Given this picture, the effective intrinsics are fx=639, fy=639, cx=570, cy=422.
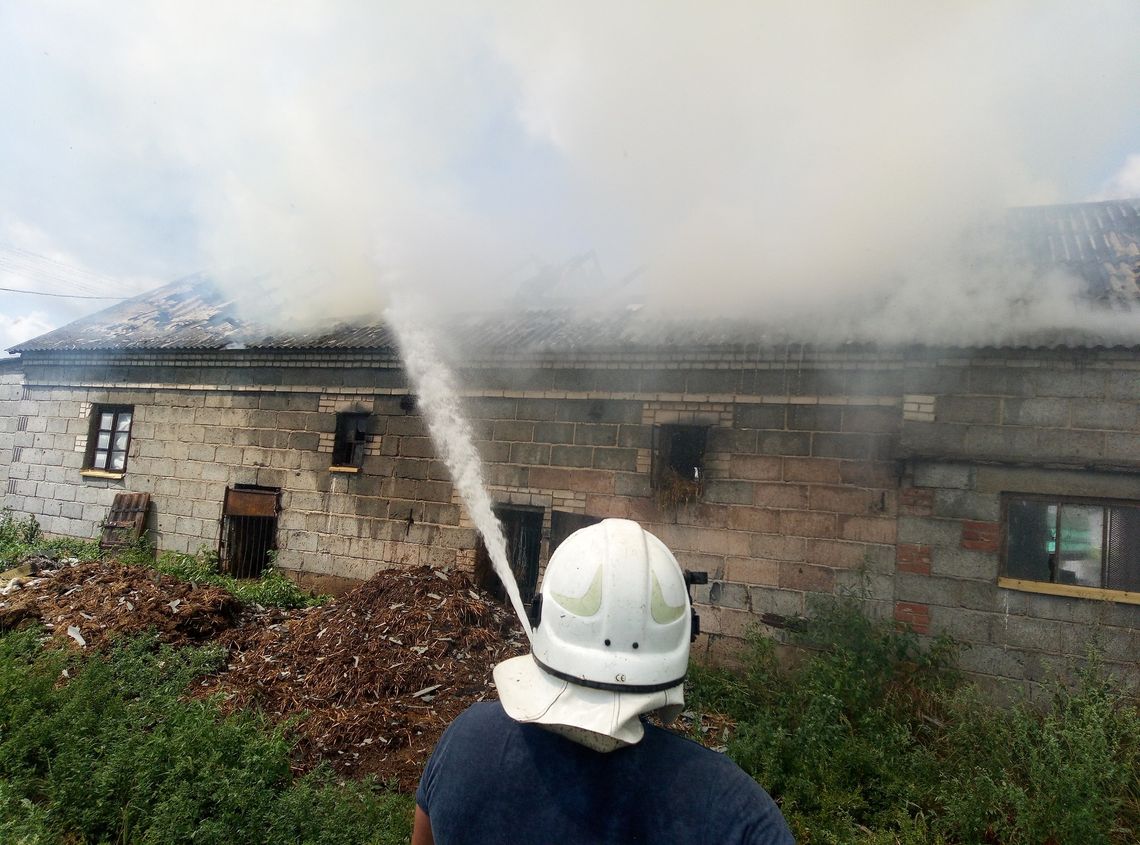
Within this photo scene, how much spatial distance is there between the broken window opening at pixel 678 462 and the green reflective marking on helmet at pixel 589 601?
5791mm

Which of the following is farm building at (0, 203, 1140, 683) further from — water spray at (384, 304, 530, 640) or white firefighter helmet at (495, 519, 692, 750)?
white firefighter helmet at (495, 519, 692, 750)

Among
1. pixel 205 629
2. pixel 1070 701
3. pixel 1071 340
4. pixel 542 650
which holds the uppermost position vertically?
pixel 1071 340

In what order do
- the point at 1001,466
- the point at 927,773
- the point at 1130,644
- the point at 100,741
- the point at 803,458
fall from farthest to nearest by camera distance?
the point at 803,458 → the point at 1001,466 → the point at 1130,644 → the point at 927,773 → the point at 100,741

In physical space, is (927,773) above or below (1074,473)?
below

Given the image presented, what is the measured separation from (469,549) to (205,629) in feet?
10.4

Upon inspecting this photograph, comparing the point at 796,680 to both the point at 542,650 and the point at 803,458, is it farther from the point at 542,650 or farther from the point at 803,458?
the point at 542,650

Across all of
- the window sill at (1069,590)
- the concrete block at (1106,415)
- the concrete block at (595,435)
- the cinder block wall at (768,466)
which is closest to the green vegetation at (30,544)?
the cinder block wall at (768,466)

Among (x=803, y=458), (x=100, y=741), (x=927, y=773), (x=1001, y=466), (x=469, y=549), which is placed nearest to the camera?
(x=100, y=741)

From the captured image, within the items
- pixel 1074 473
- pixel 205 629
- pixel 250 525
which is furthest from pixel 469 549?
pixel 1074 473

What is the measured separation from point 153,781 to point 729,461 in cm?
569

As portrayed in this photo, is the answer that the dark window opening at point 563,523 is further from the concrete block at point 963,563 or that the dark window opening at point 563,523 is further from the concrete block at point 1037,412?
the concrete block at point 1037,412

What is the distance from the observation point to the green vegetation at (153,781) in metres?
3.69

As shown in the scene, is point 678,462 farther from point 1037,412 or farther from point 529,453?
point 1037,412

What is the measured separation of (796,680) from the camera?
20.1ft
